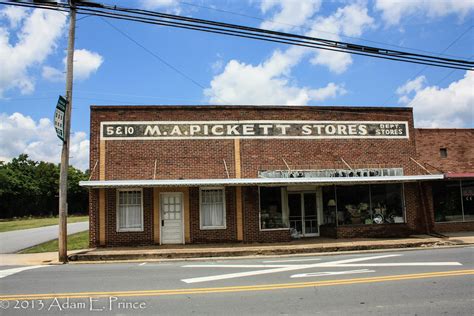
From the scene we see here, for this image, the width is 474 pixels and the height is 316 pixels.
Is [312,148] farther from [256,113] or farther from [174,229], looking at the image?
[174,229]

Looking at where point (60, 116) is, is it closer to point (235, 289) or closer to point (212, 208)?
point (212, 208)

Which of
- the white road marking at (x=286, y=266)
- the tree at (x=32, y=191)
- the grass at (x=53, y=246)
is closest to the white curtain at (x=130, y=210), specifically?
the grass at (x=53, y=246)

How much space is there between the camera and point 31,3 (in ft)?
39.2

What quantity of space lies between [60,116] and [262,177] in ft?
27.1

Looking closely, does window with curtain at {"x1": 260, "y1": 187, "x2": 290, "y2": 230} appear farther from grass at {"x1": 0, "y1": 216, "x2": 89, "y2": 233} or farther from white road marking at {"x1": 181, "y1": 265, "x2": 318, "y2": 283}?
grass at {"x1": 0, "y1": 216, "x2": 89, "y2": 233}

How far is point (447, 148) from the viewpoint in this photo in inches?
861

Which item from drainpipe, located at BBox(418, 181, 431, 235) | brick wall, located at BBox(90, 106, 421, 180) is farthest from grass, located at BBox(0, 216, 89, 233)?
drainpipe, located at BBox(418, 181, 431, 235)

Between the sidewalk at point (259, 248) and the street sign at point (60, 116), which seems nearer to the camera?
the street sign at point (60, 116)

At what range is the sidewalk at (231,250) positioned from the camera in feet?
49.7

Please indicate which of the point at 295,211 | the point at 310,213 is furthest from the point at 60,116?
the point at 310,213

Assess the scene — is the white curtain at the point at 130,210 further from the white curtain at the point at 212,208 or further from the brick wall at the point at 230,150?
the white curtain at the point at 212,208

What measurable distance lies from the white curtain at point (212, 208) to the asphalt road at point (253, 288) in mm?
5551

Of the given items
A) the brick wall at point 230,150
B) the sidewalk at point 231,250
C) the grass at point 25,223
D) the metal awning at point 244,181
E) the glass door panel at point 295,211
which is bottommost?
the sidewalk at point 231,250

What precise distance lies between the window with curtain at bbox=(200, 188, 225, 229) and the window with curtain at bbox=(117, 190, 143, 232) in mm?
2502
